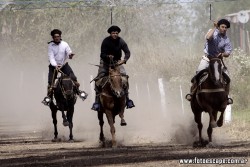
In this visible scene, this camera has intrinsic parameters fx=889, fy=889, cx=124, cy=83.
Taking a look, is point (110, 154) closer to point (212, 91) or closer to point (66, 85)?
point (212, 91)

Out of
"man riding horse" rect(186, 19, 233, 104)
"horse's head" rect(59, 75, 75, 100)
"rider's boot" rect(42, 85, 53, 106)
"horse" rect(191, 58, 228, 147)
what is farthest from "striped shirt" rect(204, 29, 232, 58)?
"rider's boot" rect(42, 85, 53, 106)

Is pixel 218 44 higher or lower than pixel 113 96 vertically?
higher

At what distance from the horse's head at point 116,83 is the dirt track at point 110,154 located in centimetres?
122

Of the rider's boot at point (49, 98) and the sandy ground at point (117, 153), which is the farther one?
the rider's boot at point (49, 98)

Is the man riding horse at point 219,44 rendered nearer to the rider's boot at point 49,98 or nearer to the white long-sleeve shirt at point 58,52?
the white long-sleeve shirt at point 58,52

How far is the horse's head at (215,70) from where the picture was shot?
19.3m

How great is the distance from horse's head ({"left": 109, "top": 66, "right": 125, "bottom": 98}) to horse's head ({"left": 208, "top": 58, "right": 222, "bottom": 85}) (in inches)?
82.0

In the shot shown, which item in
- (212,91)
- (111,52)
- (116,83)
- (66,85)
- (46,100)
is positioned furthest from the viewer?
(46,100)

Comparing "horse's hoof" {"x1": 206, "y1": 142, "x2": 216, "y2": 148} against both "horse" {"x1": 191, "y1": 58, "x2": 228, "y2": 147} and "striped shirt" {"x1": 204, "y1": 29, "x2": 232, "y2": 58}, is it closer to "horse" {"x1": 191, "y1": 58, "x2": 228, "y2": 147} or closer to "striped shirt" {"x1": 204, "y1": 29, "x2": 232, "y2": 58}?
"horse" {"x1": 191, "y1": 58, "x2": 228, "y2": 147}

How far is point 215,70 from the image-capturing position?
63.3 feet

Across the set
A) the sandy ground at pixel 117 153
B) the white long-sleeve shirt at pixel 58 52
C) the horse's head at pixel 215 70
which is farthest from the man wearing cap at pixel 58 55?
the horse's head at pixel 215 70

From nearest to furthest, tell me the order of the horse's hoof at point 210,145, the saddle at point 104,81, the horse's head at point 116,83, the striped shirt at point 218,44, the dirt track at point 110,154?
the dirt track at point 110,154, the horse's hoof at point 210,145, the striped shirt at point 218,44, the horse's head at point 116,83, the saddle at point 104,81

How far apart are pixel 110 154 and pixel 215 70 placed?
127 inches

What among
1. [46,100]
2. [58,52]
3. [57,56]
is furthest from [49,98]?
[58,52]
